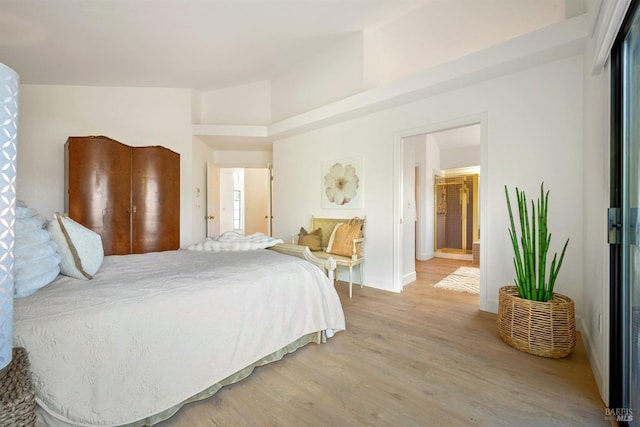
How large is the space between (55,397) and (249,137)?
4.07m

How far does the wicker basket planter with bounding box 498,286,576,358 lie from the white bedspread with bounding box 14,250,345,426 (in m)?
1.50

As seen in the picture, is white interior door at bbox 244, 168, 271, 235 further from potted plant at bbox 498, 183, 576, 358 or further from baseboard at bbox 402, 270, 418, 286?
potted plant at bbox 498, 183, 576, 358

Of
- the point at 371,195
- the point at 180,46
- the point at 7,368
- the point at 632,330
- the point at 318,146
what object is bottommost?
the point at 632,330

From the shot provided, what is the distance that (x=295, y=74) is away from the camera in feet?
14.7

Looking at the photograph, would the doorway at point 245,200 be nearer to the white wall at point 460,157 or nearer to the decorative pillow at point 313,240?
the decorative pillow at point 313,240

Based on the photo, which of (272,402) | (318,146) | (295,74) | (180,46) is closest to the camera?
(272,402)

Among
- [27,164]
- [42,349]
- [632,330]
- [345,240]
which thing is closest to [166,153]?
[27,164]

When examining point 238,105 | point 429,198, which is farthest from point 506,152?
point 238,105

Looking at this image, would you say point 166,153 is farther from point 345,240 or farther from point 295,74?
point 345,240

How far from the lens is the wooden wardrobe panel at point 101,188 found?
10.8 feet

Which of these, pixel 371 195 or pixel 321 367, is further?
pixel 371 195

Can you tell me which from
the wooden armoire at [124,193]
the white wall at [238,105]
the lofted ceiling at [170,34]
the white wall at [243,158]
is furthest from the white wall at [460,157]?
the wooden armoire at [124,193]

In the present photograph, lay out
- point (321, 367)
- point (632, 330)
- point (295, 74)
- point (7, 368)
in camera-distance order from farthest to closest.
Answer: point (295, 74) < point (321, 367) < point (632, 330) < point (7, 368)

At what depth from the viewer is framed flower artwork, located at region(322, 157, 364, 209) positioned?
3.77 m
